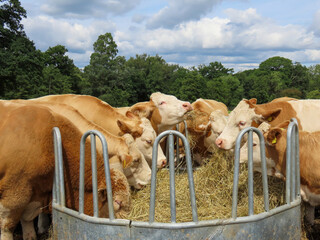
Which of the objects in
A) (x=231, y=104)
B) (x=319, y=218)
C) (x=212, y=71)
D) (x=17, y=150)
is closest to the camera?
(x=17, y=150)

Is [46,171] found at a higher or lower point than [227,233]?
higher

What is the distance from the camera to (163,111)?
690 centimetres

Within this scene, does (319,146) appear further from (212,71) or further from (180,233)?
(212,71)

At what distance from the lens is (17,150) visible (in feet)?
11.8

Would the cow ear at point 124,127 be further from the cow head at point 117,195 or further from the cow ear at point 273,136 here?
the cow ear at point 273,136

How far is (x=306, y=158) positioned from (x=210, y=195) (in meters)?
1.40

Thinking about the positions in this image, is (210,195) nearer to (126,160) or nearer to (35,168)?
(126,160)

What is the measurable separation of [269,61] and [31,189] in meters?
97.2

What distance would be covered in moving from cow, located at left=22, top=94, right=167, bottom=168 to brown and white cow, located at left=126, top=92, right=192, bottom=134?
1.71 feet

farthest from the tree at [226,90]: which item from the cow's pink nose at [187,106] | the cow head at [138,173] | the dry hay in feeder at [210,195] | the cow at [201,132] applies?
the cow head at [138,173]

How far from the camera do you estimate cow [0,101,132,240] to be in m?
3.59

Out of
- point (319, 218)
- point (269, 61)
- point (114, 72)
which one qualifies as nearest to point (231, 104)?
point (114, 72)

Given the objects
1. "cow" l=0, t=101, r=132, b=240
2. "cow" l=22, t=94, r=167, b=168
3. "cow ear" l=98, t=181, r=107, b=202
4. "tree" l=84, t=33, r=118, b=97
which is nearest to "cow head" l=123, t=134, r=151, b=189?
"cow" l=22, t=94, r=167, b=168

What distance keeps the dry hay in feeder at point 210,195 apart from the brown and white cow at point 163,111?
1.44 meters
